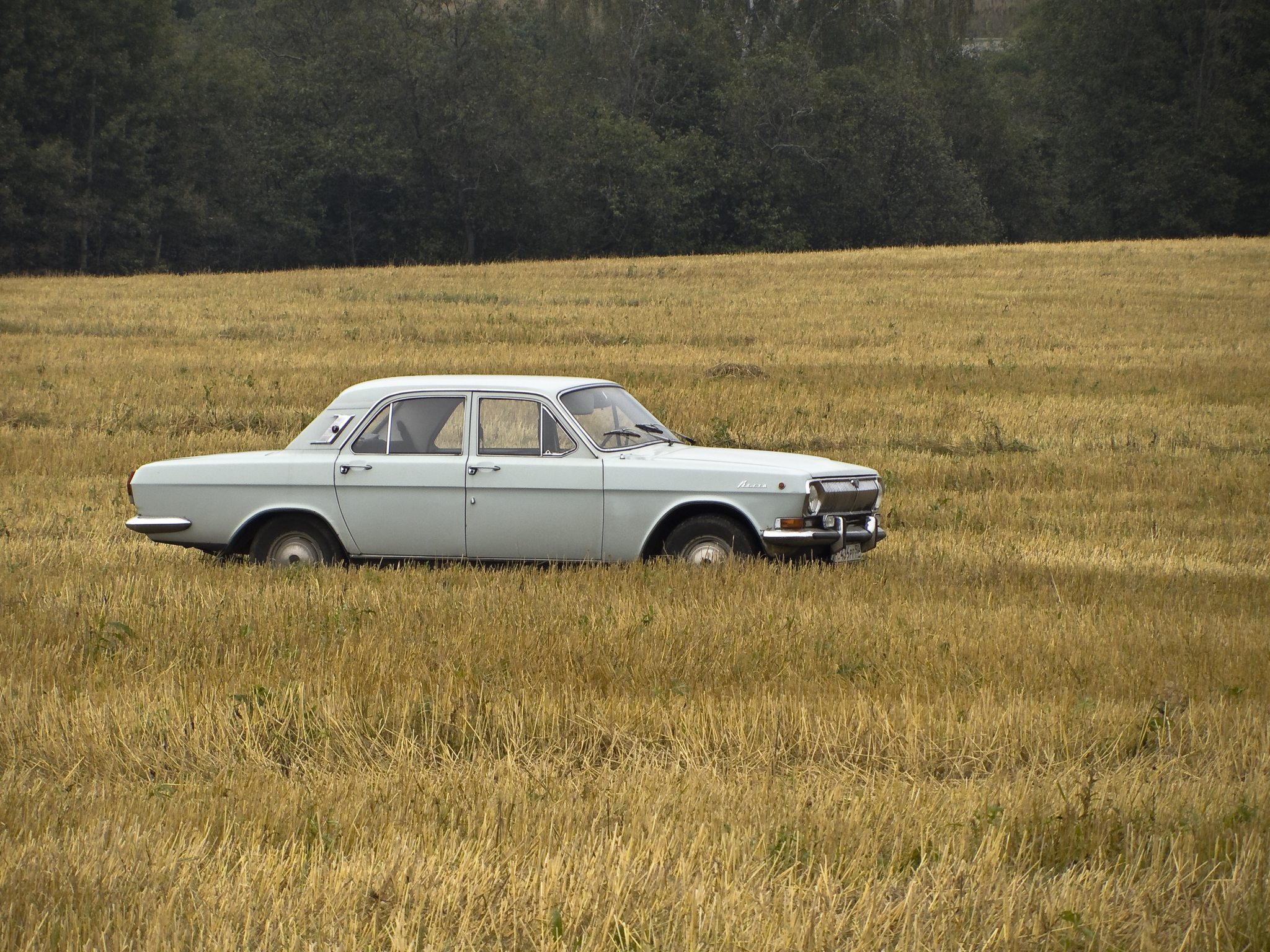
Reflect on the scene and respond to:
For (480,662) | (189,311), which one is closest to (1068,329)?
(189,311)

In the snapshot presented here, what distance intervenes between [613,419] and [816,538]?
1.69 m

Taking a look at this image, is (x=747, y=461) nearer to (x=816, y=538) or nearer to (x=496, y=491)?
(x=816, y=538)

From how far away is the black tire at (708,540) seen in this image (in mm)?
8148

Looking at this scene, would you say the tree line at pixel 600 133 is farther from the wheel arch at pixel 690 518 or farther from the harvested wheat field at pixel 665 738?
the wheel arch at pixel 690 518

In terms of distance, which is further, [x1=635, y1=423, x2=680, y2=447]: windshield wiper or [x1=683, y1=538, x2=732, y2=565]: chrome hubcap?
[x1=635, y1=423, x2=680, y2=447]: windshield wiper

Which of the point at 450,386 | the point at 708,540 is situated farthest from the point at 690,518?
the point at 450,386

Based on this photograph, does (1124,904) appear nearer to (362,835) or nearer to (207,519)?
(362,835)

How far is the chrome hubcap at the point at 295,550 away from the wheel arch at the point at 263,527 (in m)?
0.14

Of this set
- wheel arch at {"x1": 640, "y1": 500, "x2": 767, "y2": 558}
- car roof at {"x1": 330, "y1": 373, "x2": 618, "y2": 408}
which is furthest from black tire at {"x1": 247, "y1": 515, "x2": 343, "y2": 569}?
wheel arch at {"x1": 640, "y1": 500, "x2": 767, "y2": 558}

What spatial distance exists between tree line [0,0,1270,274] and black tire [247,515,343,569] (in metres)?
53.4

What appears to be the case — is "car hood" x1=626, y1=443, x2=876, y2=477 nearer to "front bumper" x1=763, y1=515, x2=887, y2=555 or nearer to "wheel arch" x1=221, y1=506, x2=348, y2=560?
"front bumper" x1=763, y1=515, x2=887, y2=555

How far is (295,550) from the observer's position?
341 inches

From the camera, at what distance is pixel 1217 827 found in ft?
13.0

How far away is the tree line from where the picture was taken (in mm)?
59281
